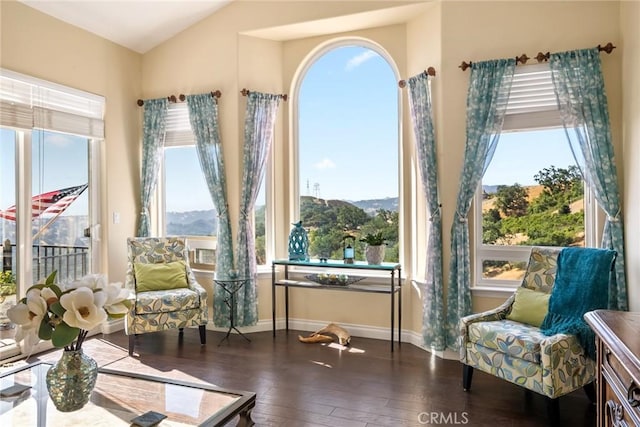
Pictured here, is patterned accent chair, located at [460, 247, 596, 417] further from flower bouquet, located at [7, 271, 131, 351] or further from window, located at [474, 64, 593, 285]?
flower bouquet, located at [7, 271, 131, 351]

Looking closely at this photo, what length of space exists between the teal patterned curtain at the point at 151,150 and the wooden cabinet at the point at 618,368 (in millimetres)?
4204

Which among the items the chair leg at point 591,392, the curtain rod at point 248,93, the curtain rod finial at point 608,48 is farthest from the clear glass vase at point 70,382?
the curtain rod finial at point 608,48

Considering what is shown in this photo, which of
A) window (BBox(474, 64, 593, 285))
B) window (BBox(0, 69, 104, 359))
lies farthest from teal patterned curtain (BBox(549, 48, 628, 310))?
window (BBox(0, 69, 104, 359))

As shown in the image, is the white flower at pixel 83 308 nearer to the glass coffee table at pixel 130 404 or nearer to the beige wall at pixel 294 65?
the glass coffee table at pixel 130 404

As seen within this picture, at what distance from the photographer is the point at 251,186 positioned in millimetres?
4234

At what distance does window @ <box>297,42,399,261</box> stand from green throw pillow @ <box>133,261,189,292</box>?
1.33m

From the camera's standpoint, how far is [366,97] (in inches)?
167

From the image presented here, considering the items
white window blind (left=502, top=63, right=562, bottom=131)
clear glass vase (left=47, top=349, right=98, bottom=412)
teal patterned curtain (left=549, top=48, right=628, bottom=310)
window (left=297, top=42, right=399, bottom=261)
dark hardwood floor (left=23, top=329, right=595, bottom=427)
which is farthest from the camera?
window (left=297, top=42, right=399, bottom=261)

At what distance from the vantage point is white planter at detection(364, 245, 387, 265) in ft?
12.7

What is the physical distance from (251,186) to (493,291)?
7.94 feet

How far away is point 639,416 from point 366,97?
3.55m

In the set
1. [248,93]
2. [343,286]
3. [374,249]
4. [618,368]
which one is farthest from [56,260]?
[618,368]

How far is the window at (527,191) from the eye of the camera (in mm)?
3355

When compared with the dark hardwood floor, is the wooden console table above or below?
above
